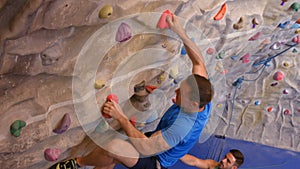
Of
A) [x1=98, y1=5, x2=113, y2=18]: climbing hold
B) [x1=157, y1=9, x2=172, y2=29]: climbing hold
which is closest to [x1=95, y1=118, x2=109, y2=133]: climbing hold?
[x1=157, y1=9, x2=172, y2=29]: climbing hold

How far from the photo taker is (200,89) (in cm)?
137

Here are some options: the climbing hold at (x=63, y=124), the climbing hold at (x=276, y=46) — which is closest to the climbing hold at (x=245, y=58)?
the climbing hold at (x=276, y=46)

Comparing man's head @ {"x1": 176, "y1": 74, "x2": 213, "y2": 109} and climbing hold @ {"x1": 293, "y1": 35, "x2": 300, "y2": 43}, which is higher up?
climbing hold @ {"x1": 293, "y1": 35, "x2": 300, "y2": 43}

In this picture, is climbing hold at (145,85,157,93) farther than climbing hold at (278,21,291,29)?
No

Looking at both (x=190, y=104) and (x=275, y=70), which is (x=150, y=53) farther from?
(x=275, y=70)

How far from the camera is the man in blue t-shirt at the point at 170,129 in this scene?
139cm

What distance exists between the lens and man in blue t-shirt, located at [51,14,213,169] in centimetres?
139

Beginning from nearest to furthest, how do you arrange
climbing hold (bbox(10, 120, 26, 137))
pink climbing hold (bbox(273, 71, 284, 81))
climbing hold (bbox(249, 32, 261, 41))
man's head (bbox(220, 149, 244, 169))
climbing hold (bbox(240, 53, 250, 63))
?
climbing hold (bbox(10, 120, 26, 137))
climbing hold (bbox(249, 32, 261, 41))
man's head (bbox(220, 149, 244, 169))
climbing hold (bbox(240, 53, 250, 63))
pink climbing hold (bbox(273, 71, 284, 81))

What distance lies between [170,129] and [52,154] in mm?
476

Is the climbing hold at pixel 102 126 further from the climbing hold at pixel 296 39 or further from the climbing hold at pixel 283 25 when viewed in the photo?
the climbing hold at pixel 296 39

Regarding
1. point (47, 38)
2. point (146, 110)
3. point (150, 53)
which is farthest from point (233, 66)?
point (47, 38)

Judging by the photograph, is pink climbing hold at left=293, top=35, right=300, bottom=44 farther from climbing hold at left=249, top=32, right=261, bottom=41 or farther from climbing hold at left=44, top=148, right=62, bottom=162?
climbing hold at left=44, top=148, right=62, bottom=162

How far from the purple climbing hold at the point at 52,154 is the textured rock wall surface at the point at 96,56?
0.02m

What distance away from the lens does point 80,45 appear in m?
1.21
